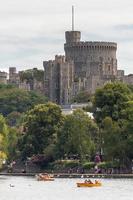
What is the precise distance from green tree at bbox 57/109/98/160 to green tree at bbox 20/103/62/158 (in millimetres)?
7186

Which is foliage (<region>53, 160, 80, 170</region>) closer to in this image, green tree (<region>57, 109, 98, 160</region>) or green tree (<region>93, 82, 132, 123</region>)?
green tree (<region>57, 109, 98, 160</region>)

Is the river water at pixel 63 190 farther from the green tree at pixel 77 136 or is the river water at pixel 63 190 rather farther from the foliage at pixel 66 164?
the foliage at pixel 66 164

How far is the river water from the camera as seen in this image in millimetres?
125062

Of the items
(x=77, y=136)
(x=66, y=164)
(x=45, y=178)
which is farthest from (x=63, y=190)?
(x=66, y=164)

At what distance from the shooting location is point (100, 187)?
13950 cm

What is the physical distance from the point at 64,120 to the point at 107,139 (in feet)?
69.9

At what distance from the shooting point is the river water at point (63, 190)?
125 meters

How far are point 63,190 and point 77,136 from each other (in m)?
41.7

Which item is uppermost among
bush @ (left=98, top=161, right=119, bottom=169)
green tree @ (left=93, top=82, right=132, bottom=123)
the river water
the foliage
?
green tree @ (left=93, top=82, right=132, bottom=123)

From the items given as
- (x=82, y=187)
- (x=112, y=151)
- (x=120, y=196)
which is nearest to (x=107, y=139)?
(x=112, y=151)

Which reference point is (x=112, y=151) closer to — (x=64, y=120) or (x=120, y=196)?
(x=64, y=120)

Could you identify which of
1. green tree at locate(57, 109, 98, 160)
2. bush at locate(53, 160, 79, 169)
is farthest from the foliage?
green tree at locate(57, 109, 98, 160)

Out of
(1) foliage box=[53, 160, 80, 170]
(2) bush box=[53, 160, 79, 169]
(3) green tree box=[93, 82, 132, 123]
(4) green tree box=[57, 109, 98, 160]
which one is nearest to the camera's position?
(4) green tree box=[57, 109, 98, 160]

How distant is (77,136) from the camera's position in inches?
6973
